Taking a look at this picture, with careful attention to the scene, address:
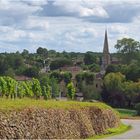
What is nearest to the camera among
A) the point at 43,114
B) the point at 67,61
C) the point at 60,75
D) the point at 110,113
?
the point at 43,114

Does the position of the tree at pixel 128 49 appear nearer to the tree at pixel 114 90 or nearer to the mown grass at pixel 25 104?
the tree at pixel 114 90

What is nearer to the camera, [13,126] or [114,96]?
[13,126]

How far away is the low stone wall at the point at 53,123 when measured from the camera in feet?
75.8

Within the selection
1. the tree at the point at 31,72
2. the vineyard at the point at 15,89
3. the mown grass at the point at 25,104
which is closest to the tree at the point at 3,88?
the vineyard at the point at 15,89

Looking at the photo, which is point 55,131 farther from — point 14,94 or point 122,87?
point 122,87

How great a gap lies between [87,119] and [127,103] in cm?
6505

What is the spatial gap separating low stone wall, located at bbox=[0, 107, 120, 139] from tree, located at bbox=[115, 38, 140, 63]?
111840 mm

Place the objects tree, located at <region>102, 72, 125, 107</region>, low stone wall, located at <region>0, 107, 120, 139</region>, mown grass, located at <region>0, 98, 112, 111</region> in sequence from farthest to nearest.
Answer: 1. tree, located at <region>102, 72, 125, 107</region>
2. mown grass, located at <region>0, 98, 112, 111</region>
3. low stone wall, located at <region>0, 107, 120, 139</region>

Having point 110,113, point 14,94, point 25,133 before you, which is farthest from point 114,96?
point 25,133

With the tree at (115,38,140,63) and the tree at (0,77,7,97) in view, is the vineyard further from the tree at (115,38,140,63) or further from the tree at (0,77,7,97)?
the tree at (115,38,140,63)

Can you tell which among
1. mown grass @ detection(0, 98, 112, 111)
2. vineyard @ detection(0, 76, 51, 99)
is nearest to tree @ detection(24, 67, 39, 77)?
vineyard @ detection(0, 76, 51, 99)

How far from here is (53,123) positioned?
26.9 meters

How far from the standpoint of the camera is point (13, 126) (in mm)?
23188

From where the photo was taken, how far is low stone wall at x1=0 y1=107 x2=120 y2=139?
23.1m
